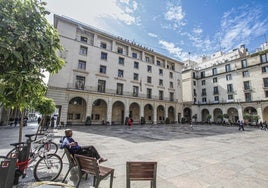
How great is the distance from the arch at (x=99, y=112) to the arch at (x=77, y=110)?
1.83 metres

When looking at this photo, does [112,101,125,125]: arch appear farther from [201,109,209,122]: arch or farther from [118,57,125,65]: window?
[201,109,209,122]: arch

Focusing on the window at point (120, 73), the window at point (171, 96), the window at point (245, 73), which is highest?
the window at point (245, 73)

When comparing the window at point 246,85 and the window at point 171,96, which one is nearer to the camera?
the window at point 246,85

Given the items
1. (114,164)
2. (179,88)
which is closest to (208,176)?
(114,164)

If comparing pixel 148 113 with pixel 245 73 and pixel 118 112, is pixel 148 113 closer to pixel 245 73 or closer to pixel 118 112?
pixel 118 112

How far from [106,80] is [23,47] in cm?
2406

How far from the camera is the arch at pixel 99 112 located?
1047 inches

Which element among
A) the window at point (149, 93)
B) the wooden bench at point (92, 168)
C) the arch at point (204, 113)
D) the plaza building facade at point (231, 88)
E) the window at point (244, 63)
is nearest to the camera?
the wooden bench at point (92, 168)

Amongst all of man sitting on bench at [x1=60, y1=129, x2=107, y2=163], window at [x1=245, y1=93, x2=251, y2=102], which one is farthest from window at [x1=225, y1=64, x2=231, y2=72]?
man sitting on bench at [x1=60, y1=129, x2=107, y2=163]

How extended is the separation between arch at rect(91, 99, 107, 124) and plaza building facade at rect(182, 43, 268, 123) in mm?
23387

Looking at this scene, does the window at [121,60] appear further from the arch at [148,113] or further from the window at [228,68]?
the window at [228,68]

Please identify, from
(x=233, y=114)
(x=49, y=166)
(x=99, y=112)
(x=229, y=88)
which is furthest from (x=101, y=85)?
(x=233, y=114)

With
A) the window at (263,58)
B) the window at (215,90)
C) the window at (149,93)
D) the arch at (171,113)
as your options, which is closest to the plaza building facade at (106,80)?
the window at (149,93)

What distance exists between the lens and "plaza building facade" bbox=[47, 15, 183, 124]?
23.0 meters
